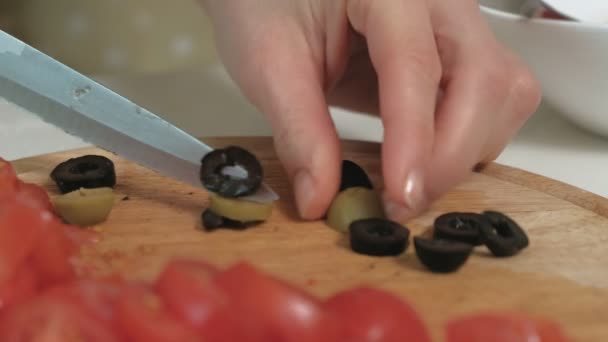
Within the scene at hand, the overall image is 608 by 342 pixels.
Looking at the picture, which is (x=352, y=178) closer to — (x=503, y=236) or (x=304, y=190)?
(x=304, y=190)

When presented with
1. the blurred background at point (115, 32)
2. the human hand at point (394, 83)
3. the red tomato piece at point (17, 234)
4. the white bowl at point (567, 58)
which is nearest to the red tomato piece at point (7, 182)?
the red tomato piece at point (17, 234)

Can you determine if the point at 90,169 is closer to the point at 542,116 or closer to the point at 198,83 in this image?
the point at 198,83

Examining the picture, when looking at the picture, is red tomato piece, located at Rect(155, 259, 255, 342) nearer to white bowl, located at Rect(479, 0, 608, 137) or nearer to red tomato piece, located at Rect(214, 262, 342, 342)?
red tomato piece, located at Rect(214, 262, 342, 342)

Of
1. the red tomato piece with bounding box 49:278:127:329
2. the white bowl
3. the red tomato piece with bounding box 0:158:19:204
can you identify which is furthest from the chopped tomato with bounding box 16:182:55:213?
the white bowl

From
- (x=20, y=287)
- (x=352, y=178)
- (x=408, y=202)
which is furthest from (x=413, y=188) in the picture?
(x=20, y=287)

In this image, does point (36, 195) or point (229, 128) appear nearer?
point (36, 195)

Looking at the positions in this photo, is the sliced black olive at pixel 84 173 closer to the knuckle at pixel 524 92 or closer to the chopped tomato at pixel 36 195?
the chopped tomato at pixel 36 195
